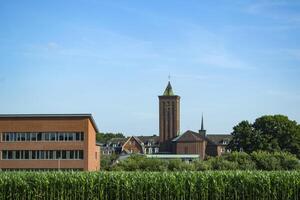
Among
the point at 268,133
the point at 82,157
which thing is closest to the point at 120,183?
the point at 82,157

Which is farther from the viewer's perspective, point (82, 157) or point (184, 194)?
point (82, 157)

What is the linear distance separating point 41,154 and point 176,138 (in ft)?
260

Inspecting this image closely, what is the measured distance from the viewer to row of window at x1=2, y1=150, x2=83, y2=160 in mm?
78938

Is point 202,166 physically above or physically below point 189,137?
below

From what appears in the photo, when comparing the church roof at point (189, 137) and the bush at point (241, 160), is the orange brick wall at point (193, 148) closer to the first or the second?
the church roof at point (189, 137)

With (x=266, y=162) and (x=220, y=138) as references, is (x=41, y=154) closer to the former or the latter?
(x=266, y=162)

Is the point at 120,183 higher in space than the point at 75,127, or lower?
lower

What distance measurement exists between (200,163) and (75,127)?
17.8 metres

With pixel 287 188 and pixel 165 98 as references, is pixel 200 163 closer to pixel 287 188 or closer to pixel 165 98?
pixel 287 188

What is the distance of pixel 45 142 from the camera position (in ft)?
260

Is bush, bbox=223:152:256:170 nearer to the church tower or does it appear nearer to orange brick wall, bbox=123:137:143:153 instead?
A: orange brick wall, bbox=123:137:143:153

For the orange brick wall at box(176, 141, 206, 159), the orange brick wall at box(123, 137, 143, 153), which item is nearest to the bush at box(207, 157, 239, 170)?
the orange brick wall at box(176, 141, 206, 159)

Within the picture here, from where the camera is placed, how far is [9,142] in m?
79.8

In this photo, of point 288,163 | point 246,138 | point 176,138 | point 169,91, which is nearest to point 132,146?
point 176,138
